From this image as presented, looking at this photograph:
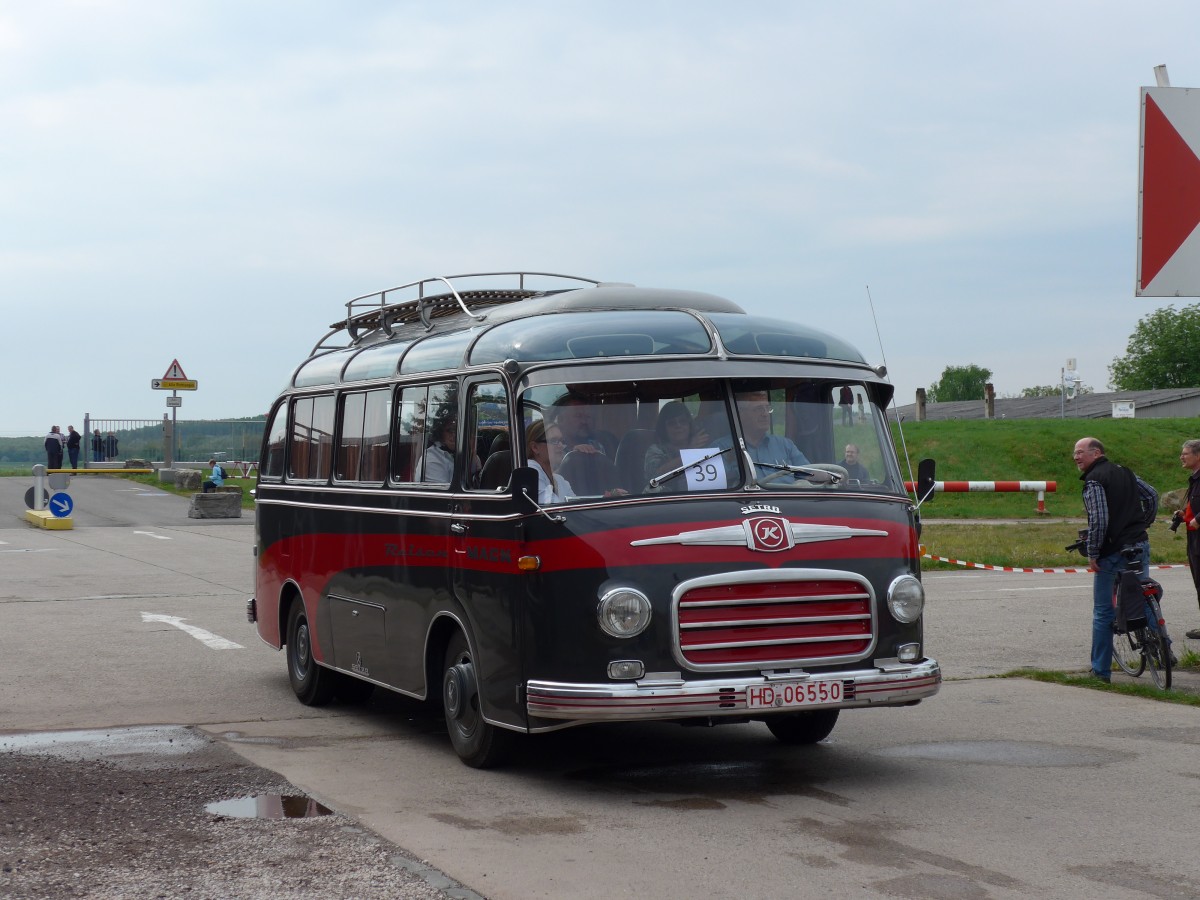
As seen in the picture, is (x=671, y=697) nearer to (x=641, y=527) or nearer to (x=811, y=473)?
(x=641, y=527)

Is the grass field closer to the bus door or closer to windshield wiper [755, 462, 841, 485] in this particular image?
windshield wiper [755, 462, 841, 485]

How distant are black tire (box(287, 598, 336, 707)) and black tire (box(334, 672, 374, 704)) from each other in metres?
0.04

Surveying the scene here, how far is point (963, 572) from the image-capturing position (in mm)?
22875

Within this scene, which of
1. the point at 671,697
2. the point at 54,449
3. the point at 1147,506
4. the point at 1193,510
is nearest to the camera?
the point at 671,697

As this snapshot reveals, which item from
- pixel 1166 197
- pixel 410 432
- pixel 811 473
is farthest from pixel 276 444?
pixel 1166 197

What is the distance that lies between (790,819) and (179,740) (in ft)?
13.3

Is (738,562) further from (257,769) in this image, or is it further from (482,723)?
(257,769)

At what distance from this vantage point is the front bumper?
737cm

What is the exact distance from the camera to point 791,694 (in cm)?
759

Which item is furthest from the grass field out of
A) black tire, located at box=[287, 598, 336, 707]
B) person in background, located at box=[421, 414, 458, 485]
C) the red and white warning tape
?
person in background, located at box=[421, 414, 458, 485]

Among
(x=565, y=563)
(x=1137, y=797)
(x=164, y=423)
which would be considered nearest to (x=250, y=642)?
(x=565, y=563)

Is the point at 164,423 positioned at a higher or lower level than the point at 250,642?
higher

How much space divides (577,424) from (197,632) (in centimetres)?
848

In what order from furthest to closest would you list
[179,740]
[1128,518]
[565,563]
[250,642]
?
1. [250,642]
2. [1128,518]
3. [179,740]
4. [565,563]
